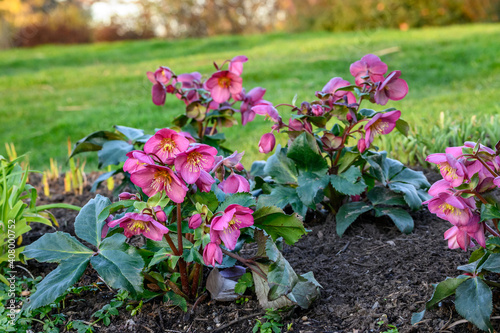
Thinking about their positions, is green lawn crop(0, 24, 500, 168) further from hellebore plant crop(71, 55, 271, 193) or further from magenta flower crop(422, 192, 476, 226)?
magenta flower crop(422, 192, 476, 226)

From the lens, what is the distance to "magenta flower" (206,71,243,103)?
6.82 feet

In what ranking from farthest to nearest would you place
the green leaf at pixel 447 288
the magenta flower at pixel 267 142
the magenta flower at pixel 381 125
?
the magenta flower at pixel 267 142, the magenta flower at pixel 381 125, the green leaf at pixel 447 288

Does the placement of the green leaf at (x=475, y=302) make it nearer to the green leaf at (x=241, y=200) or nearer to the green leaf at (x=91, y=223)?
the green leaf at (x=241, y=200)

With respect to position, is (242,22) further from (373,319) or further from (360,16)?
(373,319)

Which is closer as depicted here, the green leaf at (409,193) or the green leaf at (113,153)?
the green leaf at (409,193)

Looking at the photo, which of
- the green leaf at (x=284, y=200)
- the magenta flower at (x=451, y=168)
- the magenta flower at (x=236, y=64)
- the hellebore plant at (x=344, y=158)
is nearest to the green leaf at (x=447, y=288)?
the magenta flower at (x=451, y=168)

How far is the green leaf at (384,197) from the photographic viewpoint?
6.93ft

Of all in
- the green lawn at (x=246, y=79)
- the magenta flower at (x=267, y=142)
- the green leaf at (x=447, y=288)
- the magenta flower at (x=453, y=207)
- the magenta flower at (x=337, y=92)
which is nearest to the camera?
the magenta flower at (x=453, y=207)

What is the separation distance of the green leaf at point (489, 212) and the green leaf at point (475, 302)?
0.21 meters

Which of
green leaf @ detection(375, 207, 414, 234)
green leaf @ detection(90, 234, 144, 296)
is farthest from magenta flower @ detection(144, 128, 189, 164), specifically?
green leaf @ detection(375, 207, 414, 234)

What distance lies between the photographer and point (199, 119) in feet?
7.53

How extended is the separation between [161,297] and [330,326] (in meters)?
0.63

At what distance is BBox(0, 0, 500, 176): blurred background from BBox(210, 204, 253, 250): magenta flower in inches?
71.7

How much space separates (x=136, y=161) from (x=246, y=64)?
21.5 feet
